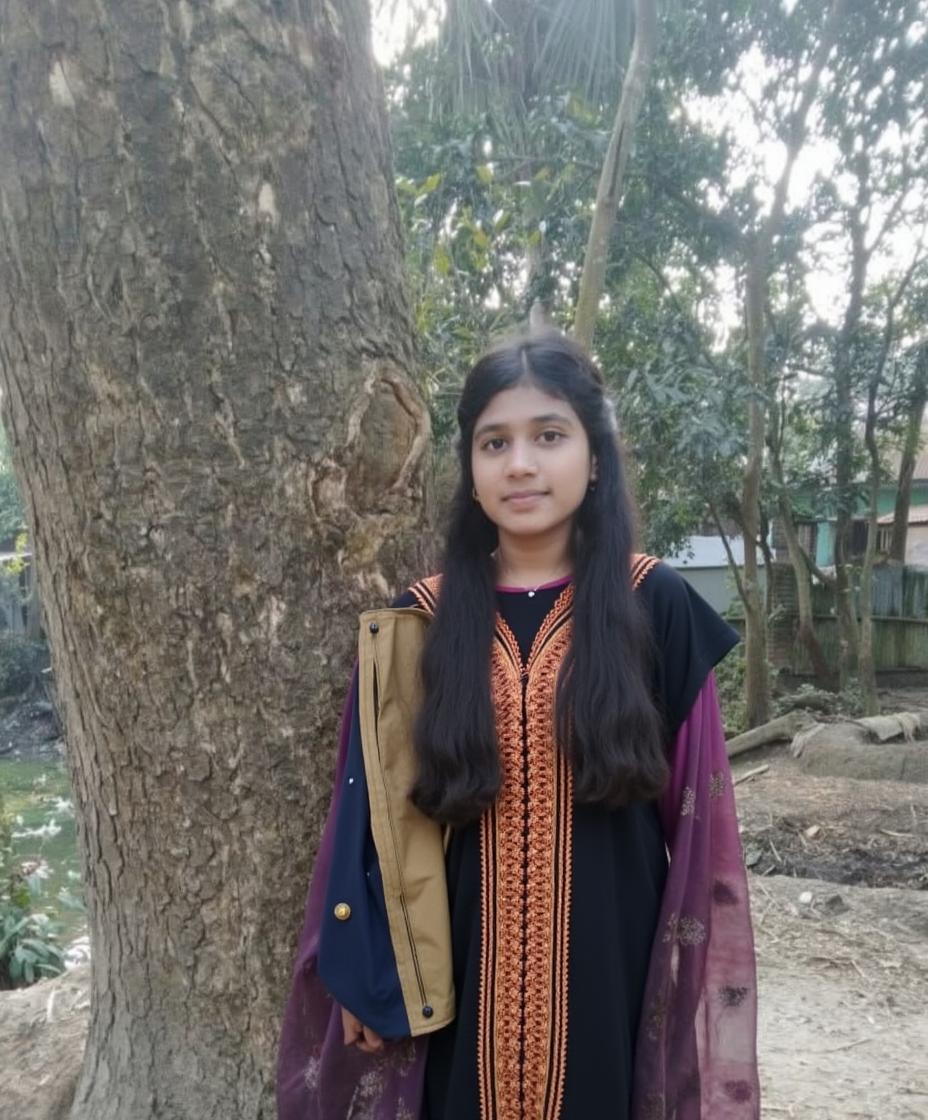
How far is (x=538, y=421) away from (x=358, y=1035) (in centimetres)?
108

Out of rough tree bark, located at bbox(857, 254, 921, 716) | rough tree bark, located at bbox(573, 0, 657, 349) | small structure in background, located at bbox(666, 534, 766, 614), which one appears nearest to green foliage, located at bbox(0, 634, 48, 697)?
small structure in background, located at bbox(666, 534, 766, 614)

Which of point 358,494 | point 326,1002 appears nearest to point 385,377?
point 358,494

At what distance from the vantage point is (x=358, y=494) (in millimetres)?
1789

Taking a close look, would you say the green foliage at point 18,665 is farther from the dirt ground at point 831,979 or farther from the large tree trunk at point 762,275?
the dirt ground at point 831,979

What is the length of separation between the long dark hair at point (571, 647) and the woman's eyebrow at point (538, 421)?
0.04 m

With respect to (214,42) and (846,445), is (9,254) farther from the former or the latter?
(846,445)

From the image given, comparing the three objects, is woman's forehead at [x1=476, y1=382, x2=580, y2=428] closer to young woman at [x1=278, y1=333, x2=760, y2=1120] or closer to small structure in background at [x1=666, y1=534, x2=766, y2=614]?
young woman at [x1=278, y1=333, x2=760, y2=1120]

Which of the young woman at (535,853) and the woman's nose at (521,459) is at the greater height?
the woman's nose at (521,459)

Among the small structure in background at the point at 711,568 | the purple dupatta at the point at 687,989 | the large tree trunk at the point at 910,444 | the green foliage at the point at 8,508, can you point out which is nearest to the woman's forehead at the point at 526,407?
the purple dupatta at the point at 687,989

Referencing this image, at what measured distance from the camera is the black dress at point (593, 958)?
161cm

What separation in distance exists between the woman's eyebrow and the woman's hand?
1003 mm

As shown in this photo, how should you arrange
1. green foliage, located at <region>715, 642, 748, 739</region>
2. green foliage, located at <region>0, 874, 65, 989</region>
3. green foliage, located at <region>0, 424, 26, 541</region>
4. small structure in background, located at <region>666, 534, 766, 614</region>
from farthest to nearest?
small structure in background, located at <region>666, 534, 766, 614</region> < green foliage, located at <region>0, 424, 26, 541</region> < green foliage, located at <region>715, 642, 748, 739</region> < green foliage, located at <region>0, 874, 65, 989</region>

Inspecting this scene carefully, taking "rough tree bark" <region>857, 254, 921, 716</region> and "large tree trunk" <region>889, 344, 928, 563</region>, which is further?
"large tree trunk" <region>889, 344, 928, 563</region>

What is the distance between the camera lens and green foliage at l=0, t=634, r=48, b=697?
15.4 meters
